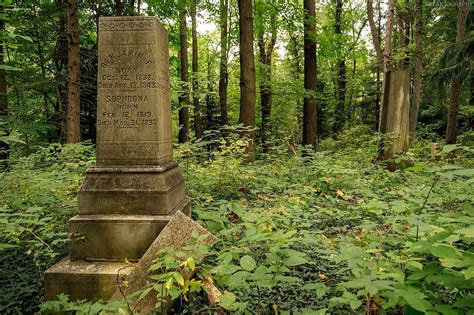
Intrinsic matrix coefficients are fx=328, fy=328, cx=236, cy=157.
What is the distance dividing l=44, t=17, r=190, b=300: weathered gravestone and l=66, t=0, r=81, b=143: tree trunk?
17.7ft

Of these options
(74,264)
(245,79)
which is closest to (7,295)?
(74,264)

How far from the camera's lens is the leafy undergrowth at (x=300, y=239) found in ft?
6.78

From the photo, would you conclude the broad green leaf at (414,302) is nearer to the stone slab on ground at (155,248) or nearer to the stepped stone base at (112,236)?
the stone slab on ground at (155,248)

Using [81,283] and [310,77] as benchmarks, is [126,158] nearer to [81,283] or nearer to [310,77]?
[81,283]

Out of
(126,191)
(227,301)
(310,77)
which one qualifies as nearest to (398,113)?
(310,77)

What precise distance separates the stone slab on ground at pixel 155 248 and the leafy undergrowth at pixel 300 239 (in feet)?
0.78

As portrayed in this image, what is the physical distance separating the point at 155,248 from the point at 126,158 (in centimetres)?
151

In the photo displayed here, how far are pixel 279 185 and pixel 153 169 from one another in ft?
10.5

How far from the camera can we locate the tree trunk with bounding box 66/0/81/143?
8.84 metres

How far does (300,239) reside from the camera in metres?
2.80

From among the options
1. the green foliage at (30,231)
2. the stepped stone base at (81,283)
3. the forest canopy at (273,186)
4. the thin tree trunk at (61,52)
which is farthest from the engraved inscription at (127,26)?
the thin tree trunk at (61,52)

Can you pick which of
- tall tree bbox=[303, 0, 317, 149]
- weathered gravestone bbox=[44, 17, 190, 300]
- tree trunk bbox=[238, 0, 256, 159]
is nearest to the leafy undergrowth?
weathered gravestone bbox=[44, 17, 190, 300]

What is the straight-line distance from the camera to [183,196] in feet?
16.7

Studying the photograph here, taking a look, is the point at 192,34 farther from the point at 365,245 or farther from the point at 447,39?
the point at 365,245
